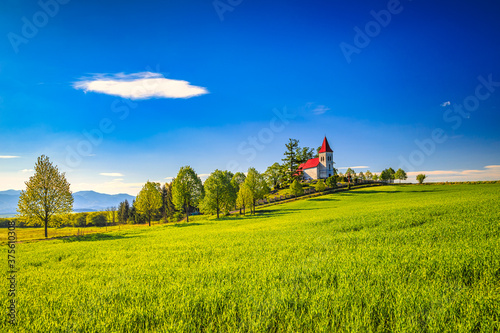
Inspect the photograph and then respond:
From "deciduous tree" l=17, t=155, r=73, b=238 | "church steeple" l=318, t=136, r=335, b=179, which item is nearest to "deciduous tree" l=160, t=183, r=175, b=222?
"deciduous tree" l=17, t=155, r=73, b=238

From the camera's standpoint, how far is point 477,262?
6.26m

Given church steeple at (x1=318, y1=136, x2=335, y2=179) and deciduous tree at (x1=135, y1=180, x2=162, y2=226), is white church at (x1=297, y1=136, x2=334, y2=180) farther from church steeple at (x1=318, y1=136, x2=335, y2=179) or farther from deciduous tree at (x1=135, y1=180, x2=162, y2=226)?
deciduous tree at (x1=135, y1=180, x2=162, y2=226)

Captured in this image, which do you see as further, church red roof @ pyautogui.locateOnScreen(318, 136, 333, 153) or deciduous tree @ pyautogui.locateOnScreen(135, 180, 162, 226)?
church red roof @ pyautogui.locateOnScreen(318, 136, 333, 153)

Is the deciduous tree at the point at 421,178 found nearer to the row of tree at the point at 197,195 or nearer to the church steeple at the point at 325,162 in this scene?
the church steeple at the point at 325,162

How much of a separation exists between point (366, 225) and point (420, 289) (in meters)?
13.7

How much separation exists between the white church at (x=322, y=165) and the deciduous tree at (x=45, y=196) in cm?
10262

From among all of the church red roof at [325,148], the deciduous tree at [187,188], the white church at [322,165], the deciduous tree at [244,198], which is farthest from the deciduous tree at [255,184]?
the church red roof at [325,148]

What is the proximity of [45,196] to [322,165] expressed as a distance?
116 metres

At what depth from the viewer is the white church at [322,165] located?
4926 inches

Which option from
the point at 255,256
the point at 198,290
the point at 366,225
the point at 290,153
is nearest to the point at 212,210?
the point at 366,225

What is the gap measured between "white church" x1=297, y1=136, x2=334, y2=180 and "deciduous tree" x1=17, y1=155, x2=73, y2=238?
10262 cm

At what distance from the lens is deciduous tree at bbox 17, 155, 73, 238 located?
33.5 meters

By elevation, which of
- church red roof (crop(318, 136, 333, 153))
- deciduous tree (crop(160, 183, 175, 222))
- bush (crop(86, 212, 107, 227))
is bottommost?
bush (crop(86, 212, 107, 227))

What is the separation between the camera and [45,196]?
34.8m
